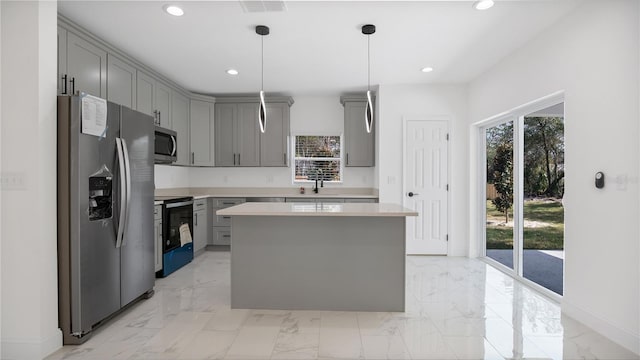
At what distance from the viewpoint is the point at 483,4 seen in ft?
8.69

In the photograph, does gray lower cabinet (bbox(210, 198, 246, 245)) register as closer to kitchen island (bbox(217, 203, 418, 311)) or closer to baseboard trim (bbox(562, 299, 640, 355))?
kitchen island (bbox(217, 203, 418, 311))

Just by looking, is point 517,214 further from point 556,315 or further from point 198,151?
point 198,151

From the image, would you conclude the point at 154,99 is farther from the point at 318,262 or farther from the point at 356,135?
the point at 318,262

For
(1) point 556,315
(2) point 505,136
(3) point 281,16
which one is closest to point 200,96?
(3) point 281,16

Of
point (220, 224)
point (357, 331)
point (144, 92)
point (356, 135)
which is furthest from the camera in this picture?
point (356, 135)

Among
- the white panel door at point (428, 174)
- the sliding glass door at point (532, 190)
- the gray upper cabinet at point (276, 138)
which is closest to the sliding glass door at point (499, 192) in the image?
the sliding glass door at point (532, 190)

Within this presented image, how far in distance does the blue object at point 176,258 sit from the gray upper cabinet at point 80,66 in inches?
76.0

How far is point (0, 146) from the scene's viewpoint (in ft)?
7.27

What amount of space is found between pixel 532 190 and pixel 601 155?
1226 mm

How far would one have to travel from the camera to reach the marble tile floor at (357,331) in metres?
2.24

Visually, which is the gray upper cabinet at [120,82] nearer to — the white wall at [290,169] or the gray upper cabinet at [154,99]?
the gray upper cabinet at [154,99]

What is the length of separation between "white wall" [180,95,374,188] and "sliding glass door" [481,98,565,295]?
208 centimetres

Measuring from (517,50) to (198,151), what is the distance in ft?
14.9

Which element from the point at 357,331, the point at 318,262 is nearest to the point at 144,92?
the point at 318,262
